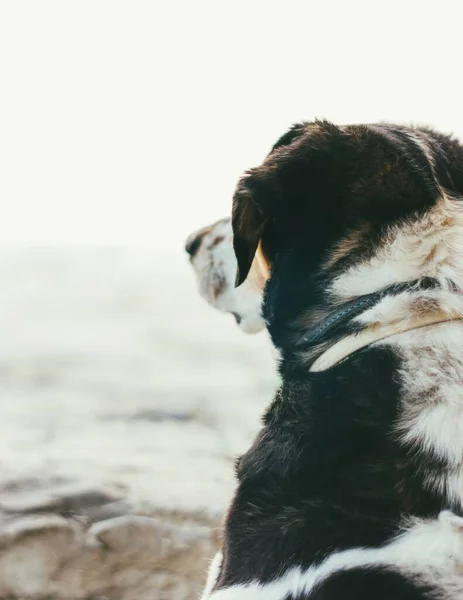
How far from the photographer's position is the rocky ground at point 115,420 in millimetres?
1530

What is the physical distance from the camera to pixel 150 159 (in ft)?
7.86

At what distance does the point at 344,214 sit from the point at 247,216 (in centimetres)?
15

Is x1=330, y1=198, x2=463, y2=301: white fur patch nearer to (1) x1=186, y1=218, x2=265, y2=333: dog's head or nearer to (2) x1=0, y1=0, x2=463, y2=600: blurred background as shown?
(1) x1=186, y1=218, x2=265, y2=333: dog's head

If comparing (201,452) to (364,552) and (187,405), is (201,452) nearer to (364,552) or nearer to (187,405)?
(187,405)

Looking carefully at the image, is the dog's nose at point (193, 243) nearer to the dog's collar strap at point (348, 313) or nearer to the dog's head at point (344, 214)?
the dog's head at point (344, 214)

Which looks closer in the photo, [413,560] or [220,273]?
[413,560]

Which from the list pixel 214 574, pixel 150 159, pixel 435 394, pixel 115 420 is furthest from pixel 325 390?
pixel 150 159

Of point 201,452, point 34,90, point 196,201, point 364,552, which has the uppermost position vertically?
point 34,90

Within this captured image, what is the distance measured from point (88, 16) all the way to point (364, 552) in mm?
1959

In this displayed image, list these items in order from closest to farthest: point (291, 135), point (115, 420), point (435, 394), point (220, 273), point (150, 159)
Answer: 1. point (435, 394)
2. point (291, 135)
3. point (220, 273)
4. point (115, 420)
5. point (150, 159)

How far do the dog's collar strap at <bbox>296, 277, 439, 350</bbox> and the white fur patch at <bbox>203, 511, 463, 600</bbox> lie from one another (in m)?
0.29

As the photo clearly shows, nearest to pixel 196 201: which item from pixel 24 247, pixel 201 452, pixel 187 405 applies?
pixel 24 247

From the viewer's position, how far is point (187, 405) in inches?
79.2

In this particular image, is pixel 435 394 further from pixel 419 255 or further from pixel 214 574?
pixel 214 574
